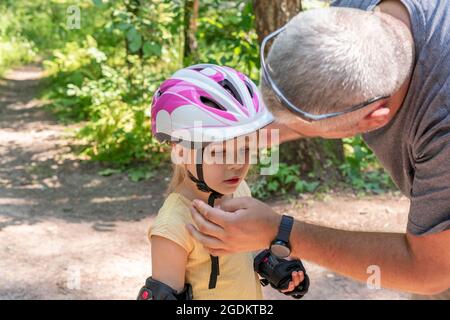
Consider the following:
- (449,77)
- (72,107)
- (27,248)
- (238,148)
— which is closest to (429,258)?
(449,77)

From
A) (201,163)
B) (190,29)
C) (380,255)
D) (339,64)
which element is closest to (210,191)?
(201,163)

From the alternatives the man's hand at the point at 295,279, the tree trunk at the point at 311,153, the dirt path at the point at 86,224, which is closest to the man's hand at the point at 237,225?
the man's hand at the point at 295,279

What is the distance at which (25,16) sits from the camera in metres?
18.8

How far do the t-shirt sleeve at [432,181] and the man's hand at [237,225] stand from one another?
49cm

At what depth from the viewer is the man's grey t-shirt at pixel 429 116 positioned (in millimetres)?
1942

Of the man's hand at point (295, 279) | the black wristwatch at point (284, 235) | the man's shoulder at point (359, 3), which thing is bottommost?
the man's hand at point (295, 279)

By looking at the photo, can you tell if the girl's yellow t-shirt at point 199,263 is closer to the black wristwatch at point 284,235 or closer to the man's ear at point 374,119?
the black wristwatch at point 284,235

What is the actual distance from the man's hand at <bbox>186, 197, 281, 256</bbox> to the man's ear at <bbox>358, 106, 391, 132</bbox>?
480mm

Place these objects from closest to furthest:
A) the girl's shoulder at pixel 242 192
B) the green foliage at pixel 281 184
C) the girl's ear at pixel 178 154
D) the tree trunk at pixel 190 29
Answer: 1. the girl's ear at pixel 178 154
2. the girl's shoulder at pixel 242 192
3. the green foliage at pixel 281 184
4. the tree trunk at pixel 190 29

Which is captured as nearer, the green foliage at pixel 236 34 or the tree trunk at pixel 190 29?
the green foliage at pixel 236 34

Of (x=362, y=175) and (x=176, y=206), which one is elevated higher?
(x=176, y=206)

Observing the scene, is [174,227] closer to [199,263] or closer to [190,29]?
[199,263]

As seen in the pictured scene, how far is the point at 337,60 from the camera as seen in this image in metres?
1.77

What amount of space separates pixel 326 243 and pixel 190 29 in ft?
19.1
